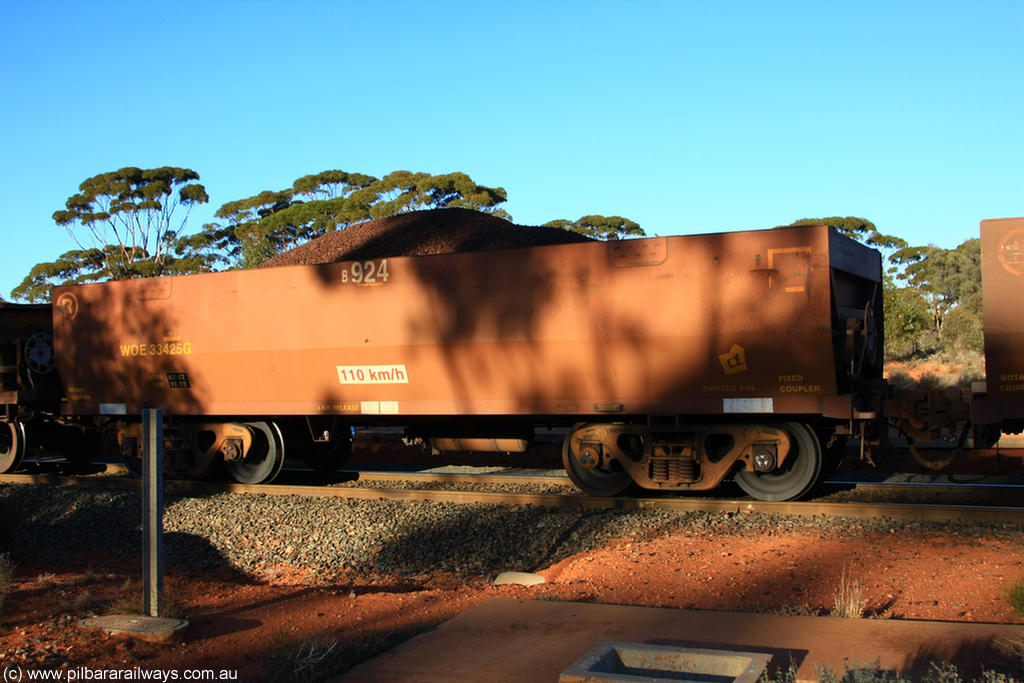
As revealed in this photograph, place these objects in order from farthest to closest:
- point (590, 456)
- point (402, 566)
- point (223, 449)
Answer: point (223, 449) → point (590, 456) → point (402, 566)

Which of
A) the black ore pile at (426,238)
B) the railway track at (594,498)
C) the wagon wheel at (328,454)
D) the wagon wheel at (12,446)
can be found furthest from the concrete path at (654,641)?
the wagon wheel at (12,446)

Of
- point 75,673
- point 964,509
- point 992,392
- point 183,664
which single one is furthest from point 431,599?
point 992,392

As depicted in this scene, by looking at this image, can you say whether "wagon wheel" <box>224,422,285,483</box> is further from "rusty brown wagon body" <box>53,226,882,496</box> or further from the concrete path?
the concrete path

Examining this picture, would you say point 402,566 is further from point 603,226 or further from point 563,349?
point 603,226

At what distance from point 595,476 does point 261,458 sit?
5.28 meters

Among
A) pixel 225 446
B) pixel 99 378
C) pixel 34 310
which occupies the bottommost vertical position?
pixel 225 446

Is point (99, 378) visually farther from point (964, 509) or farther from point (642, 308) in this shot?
point (964, 509)

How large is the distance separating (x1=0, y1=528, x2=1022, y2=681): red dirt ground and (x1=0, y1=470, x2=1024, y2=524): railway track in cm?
78

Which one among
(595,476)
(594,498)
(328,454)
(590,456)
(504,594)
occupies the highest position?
(590,456)

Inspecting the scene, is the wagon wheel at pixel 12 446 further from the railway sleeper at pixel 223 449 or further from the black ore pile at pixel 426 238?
the black ore pile at pixel 426 238

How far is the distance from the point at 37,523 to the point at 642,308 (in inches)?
312

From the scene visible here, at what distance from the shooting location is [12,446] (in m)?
15.1

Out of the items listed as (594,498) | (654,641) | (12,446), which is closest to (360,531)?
(594,498)

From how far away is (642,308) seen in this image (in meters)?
10.1
